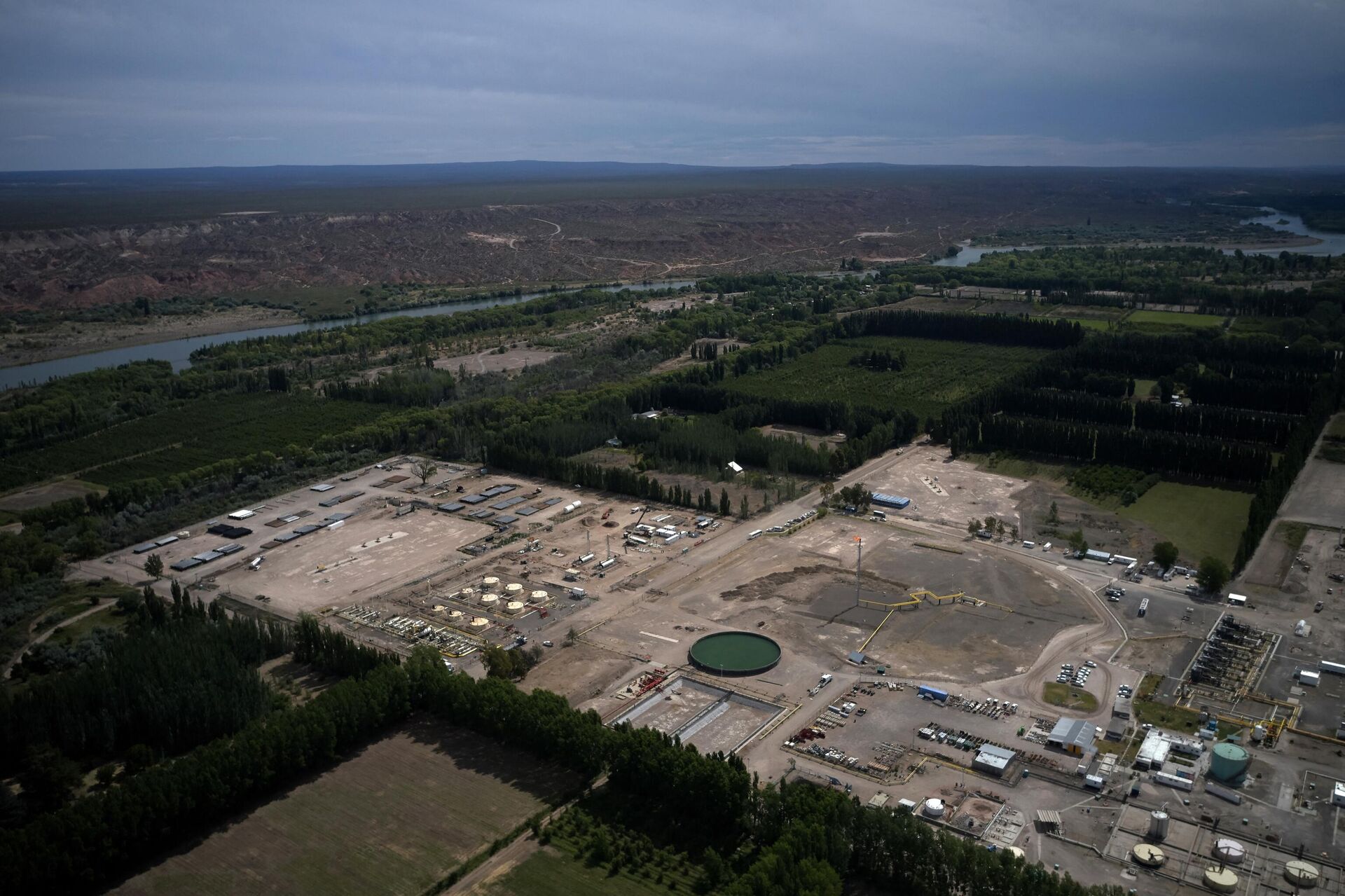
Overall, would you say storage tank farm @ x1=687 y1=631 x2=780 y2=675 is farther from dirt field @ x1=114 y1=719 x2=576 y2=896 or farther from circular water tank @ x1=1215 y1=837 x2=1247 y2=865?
circular water tank @ x1=1215 y1=837 x2=1247 y2=865

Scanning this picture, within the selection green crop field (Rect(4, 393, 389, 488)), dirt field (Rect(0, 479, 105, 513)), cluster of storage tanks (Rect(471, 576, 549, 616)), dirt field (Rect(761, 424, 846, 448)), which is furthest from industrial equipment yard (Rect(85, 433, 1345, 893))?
dirt field (Rect(0, 479, 105, 513))

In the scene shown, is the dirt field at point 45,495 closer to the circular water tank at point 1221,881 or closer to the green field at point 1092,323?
the circular water tank at point 1221,881

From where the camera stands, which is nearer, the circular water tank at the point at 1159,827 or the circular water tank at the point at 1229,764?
the circular water tank at the point at 1159,827

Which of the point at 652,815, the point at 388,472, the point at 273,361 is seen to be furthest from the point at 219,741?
the point at 273,361

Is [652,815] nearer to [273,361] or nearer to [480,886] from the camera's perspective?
[480,886]

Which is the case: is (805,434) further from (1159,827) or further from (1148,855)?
(1148,855)

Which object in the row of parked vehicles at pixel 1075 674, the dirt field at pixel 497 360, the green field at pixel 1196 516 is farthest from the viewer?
the dirt field at pixel 497 360

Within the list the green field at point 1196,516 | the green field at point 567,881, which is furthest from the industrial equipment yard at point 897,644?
the green field at point 567,881
